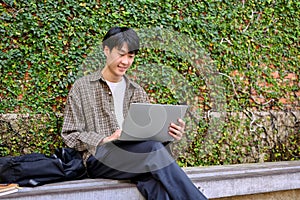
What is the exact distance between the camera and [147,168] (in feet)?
8.04

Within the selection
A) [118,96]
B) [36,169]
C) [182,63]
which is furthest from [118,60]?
[182,63]

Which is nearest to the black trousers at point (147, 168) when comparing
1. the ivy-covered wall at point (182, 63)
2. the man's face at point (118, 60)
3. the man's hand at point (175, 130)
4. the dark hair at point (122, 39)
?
the man's hand at point (175, 130)

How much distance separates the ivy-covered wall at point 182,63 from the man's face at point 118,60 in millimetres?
634

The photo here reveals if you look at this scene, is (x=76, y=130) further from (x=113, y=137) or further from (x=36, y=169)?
(x=36, y=169)

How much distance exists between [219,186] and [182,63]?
135 cm

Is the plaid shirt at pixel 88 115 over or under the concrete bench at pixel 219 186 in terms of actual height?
over

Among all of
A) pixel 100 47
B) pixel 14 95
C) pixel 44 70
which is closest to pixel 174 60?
pixel 100 47

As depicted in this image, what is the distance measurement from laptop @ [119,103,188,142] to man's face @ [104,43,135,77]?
1.69ft

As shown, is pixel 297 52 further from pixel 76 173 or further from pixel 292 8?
pixel 76 173

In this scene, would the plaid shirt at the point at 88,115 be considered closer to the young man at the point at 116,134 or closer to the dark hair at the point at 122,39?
the young man at the point at 116,134

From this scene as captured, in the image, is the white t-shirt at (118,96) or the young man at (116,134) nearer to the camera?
the young man at (116,134)

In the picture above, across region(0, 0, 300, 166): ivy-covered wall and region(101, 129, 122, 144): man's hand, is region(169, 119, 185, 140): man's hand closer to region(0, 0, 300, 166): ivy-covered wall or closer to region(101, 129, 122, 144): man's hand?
region(101, 129, 122, 144): man's hand

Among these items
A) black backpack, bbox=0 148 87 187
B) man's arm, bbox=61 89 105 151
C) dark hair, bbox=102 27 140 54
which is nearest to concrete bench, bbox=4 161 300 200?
black backpack, bbox=0 148 87 187

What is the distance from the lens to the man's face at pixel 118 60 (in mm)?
2760
